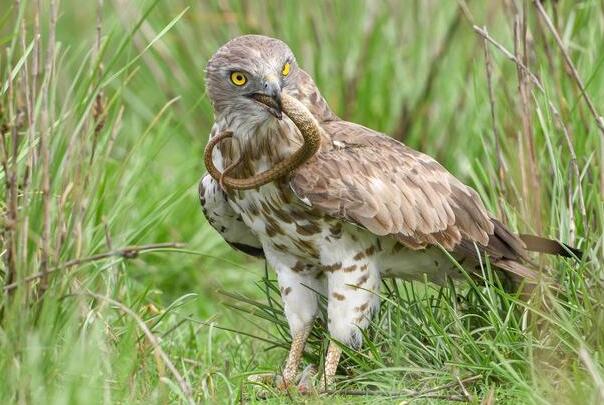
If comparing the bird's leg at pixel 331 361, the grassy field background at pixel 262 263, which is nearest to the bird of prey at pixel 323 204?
the bird's leg at pixel 331 361

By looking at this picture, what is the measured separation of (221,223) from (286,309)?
18.1 inches

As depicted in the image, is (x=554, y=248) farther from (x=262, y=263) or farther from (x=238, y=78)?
(x=262, y=263)

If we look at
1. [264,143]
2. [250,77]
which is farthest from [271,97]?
[264,143]

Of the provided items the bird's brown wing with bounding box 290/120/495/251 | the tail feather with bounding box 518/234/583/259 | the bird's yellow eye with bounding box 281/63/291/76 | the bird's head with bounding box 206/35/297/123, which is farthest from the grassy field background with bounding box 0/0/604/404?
the bird's yellow eye with bounding box 281/63/291/76

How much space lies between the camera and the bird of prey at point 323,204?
4.47 metres

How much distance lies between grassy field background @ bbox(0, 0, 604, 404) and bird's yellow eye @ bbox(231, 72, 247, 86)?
1.07ft

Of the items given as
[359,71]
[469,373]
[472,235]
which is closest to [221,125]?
[472,235]

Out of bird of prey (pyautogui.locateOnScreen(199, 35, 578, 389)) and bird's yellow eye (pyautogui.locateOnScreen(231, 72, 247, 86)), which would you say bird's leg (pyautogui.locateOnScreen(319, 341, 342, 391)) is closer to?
bird of prey (pyautogui.locateOnScreen(199, 35, 578, 389))

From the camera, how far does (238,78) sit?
14.8ft

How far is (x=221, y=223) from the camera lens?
4.96 meters

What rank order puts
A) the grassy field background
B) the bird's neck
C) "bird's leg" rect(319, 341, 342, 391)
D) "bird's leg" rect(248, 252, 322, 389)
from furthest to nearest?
"bird's leg" rect(248, 252, 322, 389), the bird's neck, "bird's leg" rect(319, 341, 342, 391), the grassy field background

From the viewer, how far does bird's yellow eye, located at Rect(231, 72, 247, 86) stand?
14.7 ft

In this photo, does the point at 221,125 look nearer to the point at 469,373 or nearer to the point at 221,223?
the point at 221,223

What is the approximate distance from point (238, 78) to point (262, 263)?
2565 millimetres
